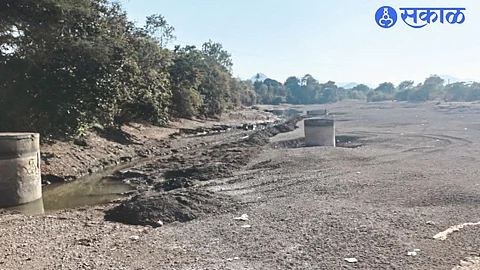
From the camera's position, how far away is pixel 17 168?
1282cm

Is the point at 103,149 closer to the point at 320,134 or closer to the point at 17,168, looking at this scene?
the point at 320,134

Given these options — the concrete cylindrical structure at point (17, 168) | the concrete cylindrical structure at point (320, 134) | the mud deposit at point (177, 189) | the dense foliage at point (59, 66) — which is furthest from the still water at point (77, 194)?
the concrete cylindrical structure at point (320, 134)

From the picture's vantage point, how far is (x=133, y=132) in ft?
109

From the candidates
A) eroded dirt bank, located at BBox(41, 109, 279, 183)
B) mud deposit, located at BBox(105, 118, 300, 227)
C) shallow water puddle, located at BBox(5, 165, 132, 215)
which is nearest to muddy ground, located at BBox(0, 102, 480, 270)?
mud deposit, located at BBox(105, 118, 300, 227)

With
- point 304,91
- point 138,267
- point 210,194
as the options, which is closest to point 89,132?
point 210,194

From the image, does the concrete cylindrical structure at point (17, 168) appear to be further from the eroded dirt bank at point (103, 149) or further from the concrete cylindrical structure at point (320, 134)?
the concrete cylindrical structure at point (320, 134)

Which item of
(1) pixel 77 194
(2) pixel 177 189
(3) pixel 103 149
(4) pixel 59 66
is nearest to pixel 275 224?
(2) pixel 177 189

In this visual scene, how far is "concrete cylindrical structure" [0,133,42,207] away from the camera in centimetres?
1261

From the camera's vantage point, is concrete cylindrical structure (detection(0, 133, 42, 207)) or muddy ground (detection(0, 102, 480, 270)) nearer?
muddy ground (detection(0, 102, 480, 270))

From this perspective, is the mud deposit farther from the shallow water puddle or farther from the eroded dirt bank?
the eroded dirt bank

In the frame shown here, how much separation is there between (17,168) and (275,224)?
739 cm

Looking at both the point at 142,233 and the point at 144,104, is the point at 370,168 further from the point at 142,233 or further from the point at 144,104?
the point at 144,104

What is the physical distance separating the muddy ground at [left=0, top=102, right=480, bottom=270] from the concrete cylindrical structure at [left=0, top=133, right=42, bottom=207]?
144cm

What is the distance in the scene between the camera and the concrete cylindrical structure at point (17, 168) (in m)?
12.6
